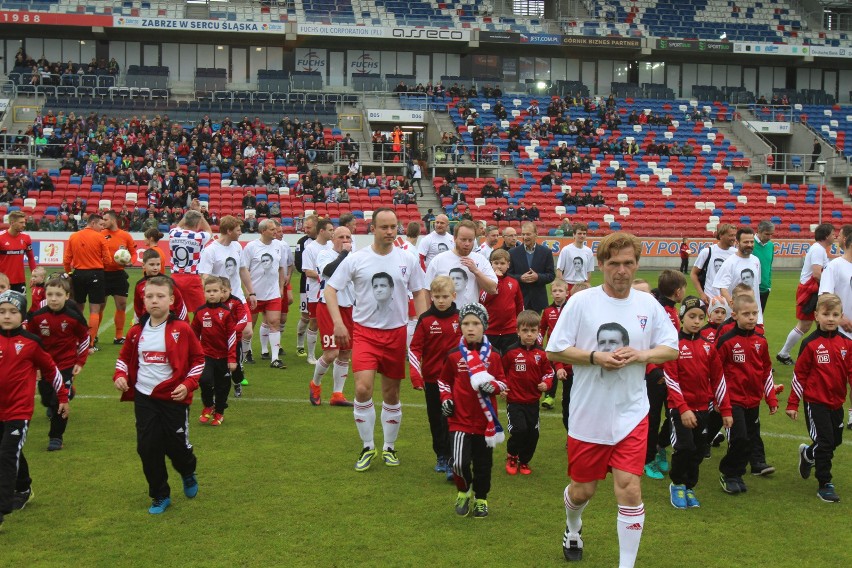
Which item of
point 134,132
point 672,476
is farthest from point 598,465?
point 134,132

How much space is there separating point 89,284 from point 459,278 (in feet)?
24.4

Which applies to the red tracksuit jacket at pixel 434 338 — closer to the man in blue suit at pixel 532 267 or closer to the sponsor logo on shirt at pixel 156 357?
the sponsor logo on shirt at pixel 156 357

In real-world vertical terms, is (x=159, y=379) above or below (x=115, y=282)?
below

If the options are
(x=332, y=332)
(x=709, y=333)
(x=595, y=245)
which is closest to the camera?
(x=709, y=333)

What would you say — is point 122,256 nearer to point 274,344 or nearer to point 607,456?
point 274,344

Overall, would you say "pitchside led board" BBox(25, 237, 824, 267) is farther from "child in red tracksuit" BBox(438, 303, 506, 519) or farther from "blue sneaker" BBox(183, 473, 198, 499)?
"child in red tracksuit" BBox(438, 303, 506, 519)

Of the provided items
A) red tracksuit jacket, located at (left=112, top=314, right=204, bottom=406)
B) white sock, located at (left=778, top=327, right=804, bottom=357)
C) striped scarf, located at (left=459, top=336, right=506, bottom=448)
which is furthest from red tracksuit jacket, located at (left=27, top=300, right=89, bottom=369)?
white sock, located at (left=778, top=327, right=804, bottom=357)

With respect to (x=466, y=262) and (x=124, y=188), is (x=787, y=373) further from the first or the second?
(x=124, y=188)

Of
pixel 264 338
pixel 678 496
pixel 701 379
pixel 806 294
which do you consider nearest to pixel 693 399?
pixel 701 379

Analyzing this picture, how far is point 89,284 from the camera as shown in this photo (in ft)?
44.1

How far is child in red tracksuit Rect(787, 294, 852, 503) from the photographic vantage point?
6746 mm

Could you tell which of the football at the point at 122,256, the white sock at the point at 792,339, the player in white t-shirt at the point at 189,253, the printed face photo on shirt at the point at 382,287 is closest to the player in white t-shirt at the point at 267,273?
the player in white t-shirt at the point at 189,253

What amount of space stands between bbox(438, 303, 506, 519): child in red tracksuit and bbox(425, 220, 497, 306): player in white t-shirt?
1.87 meters

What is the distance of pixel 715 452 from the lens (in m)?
8.23
